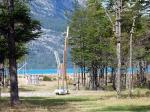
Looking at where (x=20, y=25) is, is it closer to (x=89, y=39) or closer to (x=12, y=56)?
(x=12, y=56)

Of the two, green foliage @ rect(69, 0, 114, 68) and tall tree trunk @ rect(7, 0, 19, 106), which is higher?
green foliage @ rect(69, 0, 114, 68)

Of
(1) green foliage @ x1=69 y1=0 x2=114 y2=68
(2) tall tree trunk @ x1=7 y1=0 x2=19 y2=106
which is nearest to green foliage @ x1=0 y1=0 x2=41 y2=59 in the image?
(2) tall tree trunk @ x1=7 y1=0 x2=19 y2=106

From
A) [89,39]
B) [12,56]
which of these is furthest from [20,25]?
[89,39]

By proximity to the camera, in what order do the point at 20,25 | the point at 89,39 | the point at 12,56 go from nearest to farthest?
the point at 12,56 < the point at 20,25 < the point at 89,39

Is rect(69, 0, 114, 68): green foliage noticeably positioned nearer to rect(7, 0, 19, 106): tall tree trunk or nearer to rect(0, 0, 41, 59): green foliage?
rect(0, 0, 41, 59): green foliage

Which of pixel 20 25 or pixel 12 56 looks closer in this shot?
pixel 12 56

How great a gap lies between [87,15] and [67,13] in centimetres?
738

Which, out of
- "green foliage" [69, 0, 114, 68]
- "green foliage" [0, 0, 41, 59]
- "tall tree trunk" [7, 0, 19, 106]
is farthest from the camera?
"green foliage" [69, 0, 114, 68]

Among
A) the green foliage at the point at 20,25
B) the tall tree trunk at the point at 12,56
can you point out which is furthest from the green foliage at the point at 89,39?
the tall tree trunk at the point at 12,56

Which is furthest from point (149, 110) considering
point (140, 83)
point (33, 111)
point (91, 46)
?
point (140, 83)

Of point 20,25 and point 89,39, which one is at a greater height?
point 89,39

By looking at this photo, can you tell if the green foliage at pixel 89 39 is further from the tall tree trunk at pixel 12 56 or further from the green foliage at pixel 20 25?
the tall tree trunk at pixel 12 56

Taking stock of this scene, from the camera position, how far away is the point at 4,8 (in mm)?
35250

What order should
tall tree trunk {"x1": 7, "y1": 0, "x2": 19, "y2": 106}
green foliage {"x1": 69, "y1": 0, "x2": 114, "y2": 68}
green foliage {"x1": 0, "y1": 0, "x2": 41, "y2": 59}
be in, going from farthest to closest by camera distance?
green foliage {"x1": 69, "y1": 0, "x2": 114, "y2": 68} < green foliage {"x1": 0, "y1": 0, "x2": 41, "y2": 59} < tall tree trunk {"x1": 7, "y1": 0, "x2": 19, "y2": 106}
